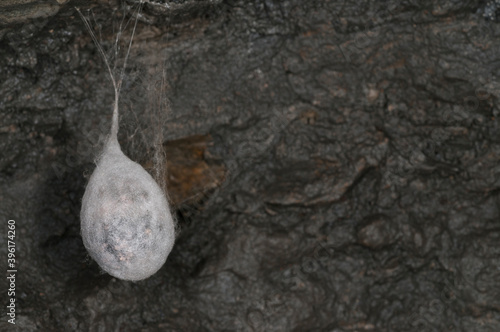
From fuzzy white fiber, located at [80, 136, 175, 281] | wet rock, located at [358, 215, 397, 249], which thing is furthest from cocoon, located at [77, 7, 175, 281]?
wet rock, located at [358, 215, 397, 249]

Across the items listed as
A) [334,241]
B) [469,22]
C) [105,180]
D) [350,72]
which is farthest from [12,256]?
[469,22]

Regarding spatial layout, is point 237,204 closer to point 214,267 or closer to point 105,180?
point 214,267

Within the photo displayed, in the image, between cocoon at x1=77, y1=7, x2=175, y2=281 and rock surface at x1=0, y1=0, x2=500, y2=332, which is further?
rock surface at x1=0, y1=0, x2=500, y2=332

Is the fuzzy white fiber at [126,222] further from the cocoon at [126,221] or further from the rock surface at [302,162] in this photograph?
the rock surface at [302,162]

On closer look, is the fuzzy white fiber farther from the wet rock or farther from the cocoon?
the wet rock

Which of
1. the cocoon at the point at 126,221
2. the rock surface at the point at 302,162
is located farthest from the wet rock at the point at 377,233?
the cocoon at the point at 126,221

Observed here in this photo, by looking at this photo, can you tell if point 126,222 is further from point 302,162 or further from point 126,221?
point 302,162

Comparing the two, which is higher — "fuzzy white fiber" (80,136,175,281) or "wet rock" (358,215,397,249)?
"fuzzy white fiber" (80,136,175,281)
